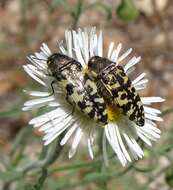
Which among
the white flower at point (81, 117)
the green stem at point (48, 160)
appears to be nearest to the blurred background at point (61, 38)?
A: the green stem at point (48, 160)

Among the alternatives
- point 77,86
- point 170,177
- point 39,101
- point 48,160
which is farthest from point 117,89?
point 170,177

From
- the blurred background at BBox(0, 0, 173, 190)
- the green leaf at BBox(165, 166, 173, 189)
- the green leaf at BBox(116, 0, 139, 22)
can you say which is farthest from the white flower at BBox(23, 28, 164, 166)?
the blurred background at BBox(0, 0, 173, 190)

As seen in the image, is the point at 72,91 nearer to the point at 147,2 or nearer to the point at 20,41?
the point at 20,41

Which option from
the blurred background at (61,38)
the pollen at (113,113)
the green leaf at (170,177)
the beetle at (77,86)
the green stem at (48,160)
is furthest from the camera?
the blurred background at (61,38)

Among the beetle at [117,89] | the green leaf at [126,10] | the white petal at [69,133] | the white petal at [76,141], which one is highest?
the green leaf at [126,10]

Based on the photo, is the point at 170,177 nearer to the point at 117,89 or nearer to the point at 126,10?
the point at 126,10

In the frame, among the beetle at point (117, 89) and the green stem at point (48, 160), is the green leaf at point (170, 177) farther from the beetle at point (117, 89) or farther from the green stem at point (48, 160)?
the beetle at point (117, 89)
